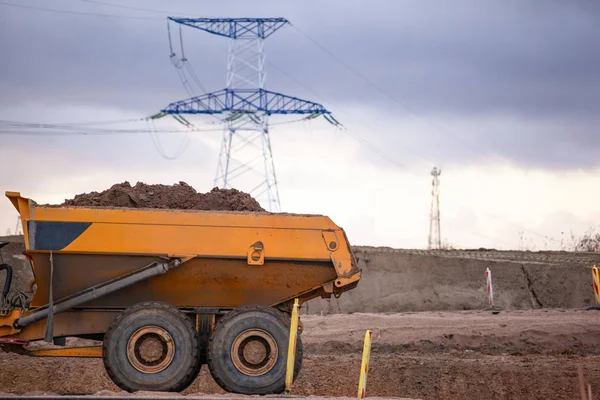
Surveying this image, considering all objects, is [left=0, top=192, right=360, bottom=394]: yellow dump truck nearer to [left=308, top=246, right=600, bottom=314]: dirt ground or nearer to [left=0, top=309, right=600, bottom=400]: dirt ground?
[left=0, top=309, right=600, bottom=400]: dirt ground

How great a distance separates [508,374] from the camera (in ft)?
40.7

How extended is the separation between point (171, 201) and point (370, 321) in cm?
Result: 925

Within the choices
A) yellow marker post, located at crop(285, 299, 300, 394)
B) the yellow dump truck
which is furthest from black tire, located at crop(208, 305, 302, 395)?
yellow marker post, located at crop(285, 299, 300, 394)

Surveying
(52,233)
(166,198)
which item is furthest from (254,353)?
(52,233)

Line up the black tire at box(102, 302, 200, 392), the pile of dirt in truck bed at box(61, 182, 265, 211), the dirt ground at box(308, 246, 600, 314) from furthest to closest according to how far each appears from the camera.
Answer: the dirt ground at box(308, 246, 600, 314)
the pile of dirt in truck bed at box(61, 182, 265, 211)
the black tire at box(102, 302, 200, 392)

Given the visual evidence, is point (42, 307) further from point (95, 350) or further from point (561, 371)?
point (561, 371)

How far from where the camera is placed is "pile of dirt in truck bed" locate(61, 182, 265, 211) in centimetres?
1099

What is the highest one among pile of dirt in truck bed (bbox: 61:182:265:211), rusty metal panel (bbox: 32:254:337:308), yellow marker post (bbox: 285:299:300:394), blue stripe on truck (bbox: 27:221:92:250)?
pile of dirt in truck bed (bbox: 61:182:265:211)

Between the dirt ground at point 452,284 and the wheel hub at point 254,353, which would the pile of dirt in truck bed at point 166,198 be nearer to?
the wheel hub at point 254,353

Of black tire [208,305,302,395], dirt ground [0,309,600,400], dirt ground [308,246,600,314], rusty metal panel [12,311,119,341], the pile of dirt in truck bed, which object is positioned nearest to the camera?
black tire [208,305,302,395]

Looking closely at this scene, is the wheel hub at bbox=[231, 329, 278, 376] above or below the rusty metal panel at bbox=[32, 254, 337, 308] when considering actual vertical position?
below

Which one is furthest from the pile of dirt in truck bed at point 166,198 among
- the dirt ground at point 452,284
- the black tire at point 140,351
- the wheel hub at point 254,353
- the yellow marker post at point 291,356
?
the dirt ground at point 452,284

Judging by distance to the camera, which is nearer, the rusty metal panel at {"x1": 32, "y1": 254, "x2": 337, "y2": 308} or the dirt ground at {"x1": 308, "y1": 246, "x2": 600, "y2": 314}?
the rusty metal panel at {"x1": 32, "y1": 254, "x2": 337, "y2": 308}

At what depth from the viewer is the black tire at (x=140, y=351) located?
10.0 m
